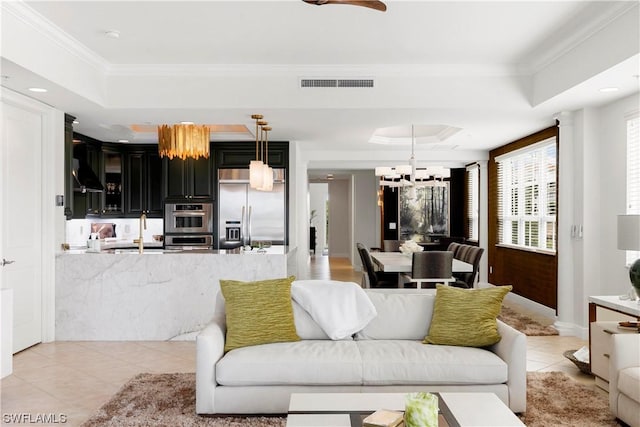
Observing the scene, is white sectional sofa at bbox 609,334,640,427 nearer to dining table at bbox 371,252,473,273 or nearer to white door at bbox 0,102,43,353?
dining table at bbox 371,252,473,273

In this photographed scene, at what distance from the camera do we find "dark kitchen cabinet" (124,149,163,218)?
313 inches

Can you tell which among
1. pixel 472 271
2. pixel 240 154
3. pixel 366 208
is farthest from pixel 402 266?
pixel 366 208

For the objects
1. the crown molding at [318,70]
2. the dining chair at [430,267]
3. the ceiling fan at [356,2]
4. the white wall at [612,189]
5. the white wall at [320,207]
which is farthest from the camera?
the white wall at [320,207]

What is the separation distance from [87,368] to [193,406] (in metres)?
1.50

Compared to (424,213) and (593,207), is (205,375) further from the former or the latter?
(424,213)

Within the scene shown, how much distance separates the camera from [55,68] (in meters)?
4.30

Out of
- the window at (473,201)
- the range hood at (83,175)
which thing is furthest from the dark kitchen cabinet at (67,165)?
the window at (473,201)

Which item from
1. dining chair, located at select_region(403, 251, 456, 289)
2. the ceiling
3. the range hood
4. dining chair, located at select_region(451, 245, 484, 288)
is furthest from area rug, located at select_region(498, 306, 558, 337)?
the range hood

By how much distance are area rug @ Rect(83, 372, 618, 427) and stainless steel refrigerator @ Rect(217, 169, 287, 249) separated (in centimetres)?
374

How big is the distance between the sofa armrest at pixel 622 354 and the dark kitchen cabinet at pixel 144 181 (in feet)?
21.3

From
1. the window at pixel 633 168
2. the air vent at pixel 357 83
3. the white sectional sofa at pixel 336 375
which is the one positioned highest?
the air vent at pixel 357 83

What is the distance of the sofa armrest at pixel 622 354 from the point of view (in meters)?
3.09

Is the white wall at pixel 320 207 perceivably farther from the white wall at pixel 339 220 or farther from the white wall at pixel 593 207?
the white wall at pixel 593 207

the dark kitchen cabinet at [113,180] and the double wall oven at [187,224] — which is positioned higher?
the dark kitchen cabinet at [113,180]
